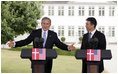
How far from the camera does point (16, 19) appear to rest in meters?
9.79

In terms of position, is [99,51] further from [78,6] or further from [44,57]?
[78,6]

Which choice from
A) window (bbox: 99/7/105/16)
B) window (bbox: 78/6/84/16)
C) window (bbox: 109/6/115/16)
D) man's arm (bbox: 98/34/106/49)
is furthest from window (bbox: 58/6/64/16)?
man's arm (bbox: 98/34/106/49)

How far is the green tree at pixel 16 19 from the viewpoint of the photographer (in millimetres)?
9496

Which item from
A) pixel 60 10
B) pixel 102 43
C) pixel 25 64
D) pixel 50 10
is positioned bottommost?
pixel 25 64

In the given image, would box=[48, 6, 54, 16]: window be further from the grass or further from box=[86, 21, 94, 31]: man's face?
box=[86, 21, 94, 31]: man's face

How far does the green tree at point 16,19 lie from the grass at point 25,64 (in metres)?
1.21

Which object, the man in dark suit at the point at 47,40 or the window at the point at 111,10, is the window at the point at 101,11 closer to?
the window at the point at 111,10

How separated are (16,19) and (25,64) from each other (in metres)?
2.83

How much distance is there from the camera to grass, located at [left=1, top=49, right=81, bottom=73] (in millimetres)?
10730

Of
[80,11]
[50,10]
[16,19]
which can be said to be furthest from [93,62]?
[80,11]

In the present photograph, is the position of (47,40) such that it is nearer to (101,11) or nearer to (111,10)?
(101,11)

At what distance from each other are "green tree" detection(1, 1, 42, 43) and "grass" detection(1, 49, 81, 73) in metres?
1.21

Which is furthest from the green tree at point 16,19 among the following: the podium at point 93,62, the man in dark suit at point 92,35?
the podium at point 93,62

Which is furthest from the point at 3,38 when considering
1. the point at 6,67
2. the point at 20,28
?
the point at 6,67
